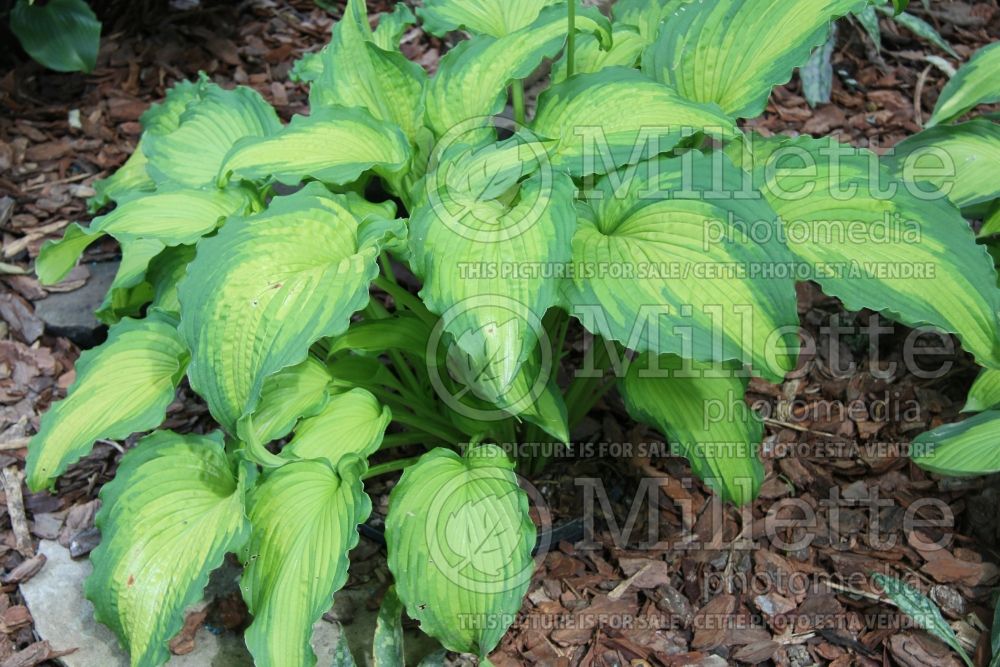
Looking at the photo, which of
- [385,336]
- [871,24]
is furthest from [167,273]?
[871,24]

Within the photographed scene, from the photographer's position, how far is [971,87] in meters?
2.27

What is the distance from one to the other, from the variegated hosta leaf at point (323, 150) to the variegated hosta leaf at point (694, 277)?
1.51ft

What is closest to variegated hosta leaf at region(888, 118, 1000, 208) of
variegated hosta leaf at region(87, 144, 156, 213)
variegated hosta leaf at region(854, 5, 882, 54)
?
variegated hosta leaf at region(854, 5, 882, 54)

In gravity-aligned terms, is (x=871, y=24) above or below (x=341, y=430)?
above

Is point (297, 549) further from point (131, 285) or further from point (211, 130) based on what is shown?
point (211, 130)

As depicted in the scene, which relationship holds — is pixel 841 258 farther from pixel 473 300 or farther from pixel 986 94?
pixel 986 94

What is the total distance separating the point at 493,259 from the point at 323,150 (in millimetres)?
515

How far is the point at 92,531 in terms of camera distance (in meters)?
2.13

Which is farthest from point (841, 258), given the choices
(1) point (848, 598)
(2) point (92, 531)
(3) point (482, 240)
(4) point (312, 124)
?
(2) point (92, 531)

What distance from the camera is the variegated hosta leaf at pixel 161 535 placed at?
1.65 meters
